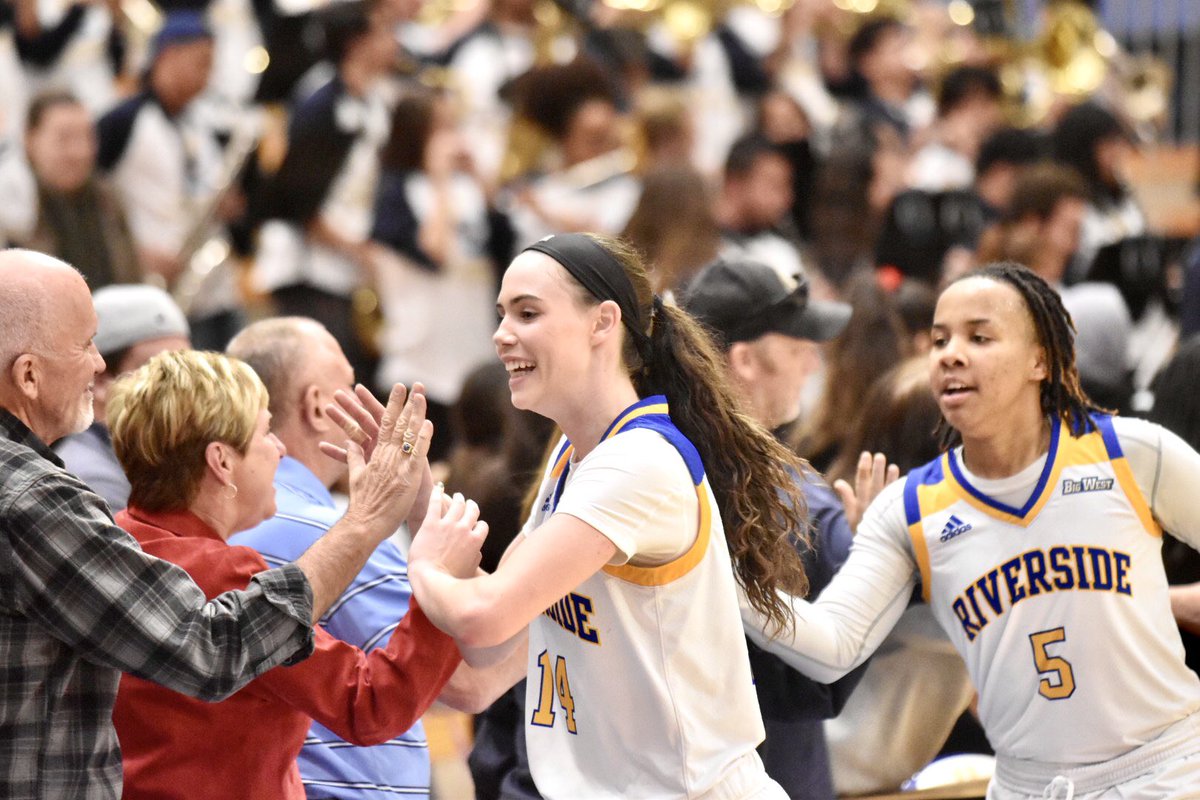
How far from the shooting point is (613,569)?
292 cm

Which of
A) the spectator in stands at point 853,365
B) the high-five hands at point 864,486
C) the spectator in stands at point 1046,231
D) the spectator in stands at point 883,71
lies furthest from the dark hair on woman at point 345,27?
the high-five hands at point 864,486

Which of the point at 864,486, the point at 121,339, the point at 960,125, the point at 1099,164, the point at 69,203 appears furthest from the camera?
the point at 960,125

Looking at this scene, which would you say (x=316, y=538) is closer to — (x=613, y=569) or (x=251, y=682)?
(x=251, y=682)

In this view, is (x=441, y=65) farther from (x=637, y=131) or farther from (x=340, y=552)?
(x=340, y=552)

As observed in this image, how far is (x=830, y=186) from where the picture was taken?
8.38 m

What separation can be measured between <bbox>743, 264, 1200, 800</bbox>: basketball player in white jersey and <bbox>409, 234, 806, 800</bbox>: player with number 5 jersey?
501 mm

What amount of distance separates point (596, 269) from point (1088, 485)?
1257 millimetres

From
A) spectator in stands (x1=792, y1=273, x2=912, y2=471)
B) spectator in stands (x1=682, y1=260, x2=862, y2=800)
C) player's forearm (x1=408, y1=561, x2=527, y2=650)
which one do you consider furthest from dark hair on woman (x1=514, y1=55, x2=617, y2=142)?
player's forearm (x1=408, y1=561, x2=527, y2=650)

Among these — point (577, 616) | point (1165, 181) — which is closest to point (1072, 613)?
point (577, 616)

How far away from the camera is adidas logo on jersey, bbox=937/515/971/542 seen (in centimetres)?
364

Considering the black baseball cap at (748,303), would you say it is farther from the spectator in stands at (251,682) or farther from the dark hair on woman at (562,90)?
the dark hair on woman at (562,90)

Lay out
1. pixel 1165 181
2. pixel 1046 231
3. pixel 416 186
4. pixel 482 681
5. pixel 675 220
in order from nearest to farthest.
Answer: pixel 482 681, pixel 675 220, pixel 416 186, pixel 1046 231, pixel 1165 181

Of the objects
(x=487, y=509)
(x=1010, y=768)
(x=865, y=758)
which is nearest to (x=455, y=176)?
(x=487, y=509)

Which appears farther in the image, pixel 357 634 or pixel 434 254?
pixel 434 254
